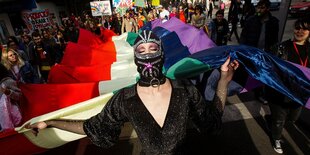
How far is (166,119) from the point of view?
173 cm

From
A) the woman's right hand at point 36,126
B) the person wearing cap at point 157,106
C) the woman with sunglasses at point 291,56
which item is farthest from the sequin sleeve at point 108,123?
the woman with sunglasses at point 291,56

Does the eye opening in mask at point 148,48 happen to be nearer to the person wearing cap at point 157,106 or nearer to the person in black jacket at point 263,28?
the person wearing cap at point 157,106

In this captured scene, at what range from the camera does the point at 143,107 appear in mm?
1755

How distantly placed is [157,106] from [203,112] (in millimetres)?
371

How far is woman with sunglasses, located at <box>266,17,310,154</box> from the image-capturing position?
3.02 meters

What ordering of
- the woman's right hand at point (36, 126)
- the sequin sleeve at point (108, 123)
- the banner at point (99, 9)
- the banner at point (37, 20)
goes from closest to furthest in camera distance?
the sequin sleeve at point (108, 123) → the woman's right hand at point (36, 126) → the banner at point (37, 20) → the banner at point (99, 9)

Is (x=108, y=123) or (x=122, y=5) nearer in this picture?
(x=108, y=123)

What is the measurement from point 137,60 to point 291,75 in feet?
5.76

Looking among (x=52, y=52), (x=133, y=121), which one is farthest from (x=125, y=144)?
(x=52, y=52)

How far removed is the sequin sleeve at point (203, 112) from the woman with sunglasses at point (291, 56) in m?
1.71

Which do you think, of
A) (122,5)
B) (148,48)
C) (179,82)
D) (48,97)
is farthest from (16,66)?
(122,5)

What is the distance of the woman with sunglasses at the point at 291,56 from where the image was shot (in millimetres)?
3016

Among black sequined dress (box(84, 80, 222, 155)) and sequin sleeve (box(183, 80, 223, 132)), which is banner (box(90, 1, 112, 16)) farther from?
sequin sleeve (box(183, 80, 223, 132))

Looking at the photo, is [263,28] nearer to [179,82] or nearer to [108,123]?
[179,82]
